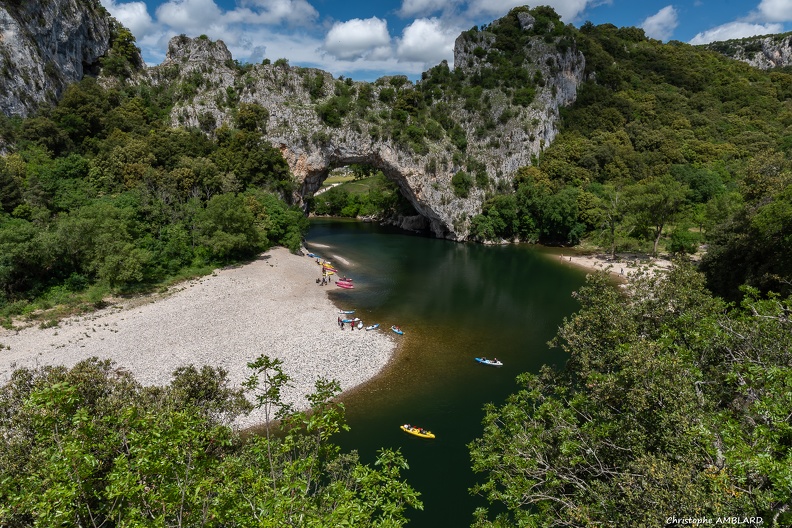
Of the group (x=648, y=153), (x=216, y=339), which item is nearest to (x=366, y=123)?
(x=216, y=339)

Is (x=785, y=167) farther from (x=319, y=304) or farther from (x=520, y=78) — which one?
(x=319, y=304)

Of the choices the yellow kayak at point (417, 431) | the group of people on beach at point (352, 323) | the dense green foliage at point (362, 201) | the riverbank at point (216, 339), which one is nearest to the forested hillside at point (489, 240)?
the dense green foliage at point (362, 201)

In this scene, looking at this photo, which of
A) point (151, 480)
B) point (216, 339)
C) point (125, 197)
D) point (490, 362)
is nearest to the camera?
point (151, 480)

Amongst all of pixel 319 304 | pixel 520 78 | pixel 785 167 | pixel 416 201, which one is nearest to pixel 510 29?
pixel 520 78

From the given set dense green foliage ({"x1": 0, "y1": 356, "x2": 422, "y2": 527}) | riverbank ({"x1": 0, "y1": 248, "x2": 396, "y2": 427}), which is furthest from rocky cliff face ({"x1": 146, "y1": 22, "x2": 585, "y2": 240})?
dense green foliage ({"x1": 0, "y1": 356, "x2": 422, "y2": 527})

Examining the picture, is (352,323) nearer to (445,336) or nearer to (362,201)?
(445,336)

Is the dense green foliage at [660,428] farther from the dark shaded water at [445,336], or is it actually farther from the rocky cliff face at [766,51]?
the rocky cliff face at [766,51]
